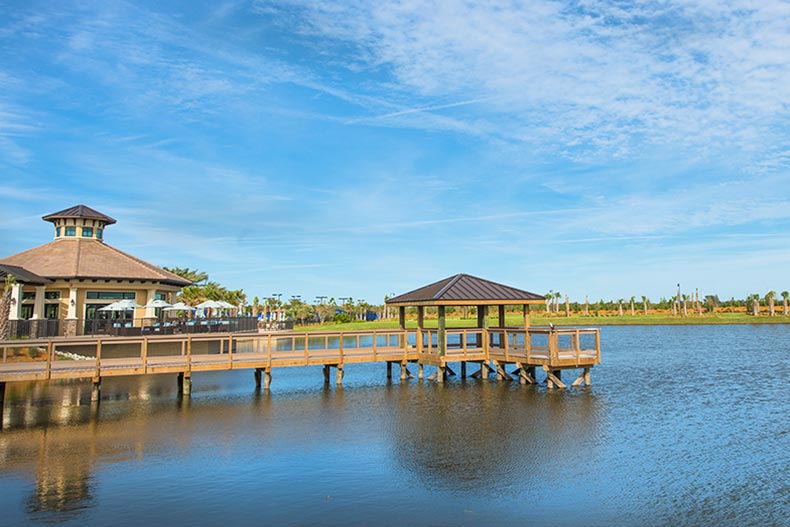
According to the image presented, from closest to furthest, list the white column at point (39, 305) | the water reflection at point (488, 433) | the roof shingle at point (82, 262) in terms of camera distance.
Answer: the water reflection at point (488, 433)
the white column at point (39, 305)
the roof shingle at point (82, 262)

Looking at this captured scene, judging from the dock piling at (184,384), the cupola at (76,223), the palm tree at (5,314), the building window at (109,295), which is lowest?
the dock piling at (184,384)

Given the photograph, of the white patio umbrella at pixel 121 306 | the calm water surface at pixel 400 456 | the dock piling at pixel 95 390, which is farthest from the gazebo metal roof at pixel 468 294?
the white patio umbrella at pixel 121 306

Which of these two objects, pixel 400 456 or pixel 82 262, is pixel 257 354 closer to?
pixel 400 456

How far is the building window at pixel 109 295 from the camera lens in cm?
3462

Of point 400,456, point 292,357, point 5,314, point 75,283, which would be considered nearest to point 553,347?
point 292,357

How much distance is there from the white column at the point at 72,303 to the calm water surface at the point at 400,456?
39.6 ft

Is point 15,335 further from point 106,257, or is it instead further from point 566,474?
point 566,474

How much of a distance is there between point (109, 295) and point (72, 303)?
80.3 inches

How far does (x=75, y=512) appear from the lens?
924 centimetres

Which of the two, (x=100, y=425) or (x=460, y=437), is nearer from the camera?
(x=460, y=437)

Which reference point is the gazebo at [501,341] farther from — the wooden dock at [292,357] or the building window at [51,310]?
the building window at [51,310]

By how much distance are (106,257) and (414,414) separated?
2787 cm

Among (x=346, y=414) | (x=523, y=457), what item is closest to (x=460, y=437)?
(x=523, y=457)

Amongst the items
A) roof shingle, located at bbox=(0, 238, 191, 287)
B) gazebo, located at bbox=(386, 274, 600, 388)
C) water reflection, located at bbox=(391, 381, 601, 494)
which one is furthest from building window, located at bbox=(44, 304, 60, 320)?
water reflection, located at bbox=(391, 381, 601, 494)
